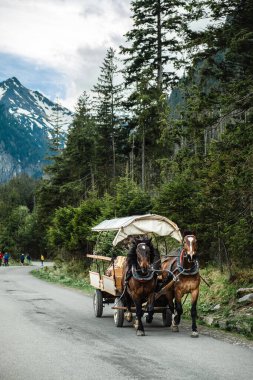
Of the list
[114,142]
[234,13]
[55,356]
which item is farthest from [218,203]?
[114,142]

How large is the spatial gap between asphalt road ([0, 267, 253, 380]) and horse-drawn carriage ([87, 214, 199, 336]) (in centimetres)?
51

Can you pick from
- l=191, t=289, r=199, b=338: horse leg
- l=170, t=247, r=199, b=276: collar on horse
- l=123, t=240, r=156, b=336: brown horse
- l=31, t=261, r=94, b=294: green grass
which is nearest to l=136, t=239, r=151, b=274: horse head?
l=123, t=240, r=156, b=336: brown horse

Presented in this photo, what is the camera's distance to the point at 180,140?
66.5ft

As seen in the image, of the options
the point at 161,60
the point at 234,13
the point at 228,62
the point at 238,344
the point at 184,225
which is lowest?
the point at 238,344

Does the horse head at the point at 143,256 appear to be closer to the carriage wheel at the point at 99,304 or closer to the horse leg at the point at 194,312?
the horse leg at the point at 194,312

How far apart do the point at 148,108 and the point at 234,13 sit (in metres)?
23.0

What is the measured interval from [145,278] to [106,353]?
2.87 meters

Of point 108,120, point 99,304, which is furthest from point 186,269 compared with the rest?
point 108,120

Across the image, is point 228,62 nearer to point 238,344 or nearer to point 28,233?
point 238,344

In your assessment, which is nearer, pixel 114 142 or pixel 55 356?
pixel 55 356

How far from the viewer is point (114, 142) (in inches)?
2409

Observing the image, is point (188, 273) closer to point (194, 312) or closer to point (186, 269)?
point (186, 269)

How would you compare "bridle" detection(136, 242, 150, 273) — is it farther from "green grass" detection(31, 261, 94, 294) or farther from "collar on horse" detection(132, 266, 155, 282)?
"green grass" detection(31, 261, 94, 294)

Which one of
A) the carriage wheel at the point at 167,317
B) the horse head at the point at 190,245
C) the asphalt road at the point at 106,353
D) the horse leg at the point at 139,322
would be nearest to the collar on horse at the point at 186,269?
the horse head at the point at 190,245
